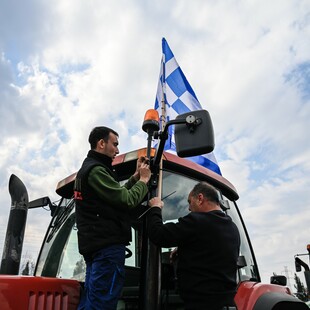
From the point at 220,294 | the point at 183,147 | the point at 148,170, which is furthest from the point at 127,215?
the point at 220,294

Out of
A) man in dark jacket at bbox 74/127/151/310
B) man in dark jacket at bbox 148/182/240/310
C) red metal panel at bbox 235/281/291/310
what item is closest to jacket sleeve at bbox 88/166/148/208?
man in dark jacket at bbox 74/127/151/310

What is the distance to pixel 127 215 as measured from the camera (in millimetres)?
2207

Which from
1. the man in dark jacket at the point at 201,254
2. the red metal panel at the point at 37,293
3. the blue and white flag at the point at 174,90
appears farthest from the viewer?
the blue and white flag at the point at 174,90

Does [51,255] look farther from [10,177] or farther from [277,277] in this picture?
[277,277]

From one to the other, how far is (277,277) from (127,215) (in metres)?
1.75

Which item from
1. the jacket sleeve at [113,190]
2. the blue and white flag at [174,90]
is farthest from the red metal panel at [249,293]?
the blue and white flag at [174,90]

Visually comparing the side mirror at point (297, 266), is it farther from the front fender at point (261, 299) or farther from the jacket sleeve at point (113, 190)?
the jacket sleeve at point (113, 190)

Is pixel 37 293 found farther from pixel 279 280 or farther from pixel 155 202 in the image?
pixel 279 280

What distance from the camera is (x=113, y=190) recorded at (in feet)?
6.90

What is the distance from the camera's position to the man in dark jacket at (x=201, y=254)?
6.62 feet

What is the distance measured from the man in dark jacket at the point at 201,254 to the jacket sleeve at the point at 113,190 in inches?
5.3

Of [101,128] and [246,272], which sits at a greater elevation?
[101,128]

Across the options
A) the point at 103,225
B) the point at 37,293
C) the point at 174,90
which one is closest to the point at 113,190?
the point at 103,225

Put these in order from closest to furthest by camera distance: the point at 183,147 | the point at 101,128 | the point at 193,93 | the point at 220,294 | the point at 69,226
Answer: the point at 220,294 → the point at 183,147 → the point at 101,128 → the point at 69,226 → the point at 193,93
